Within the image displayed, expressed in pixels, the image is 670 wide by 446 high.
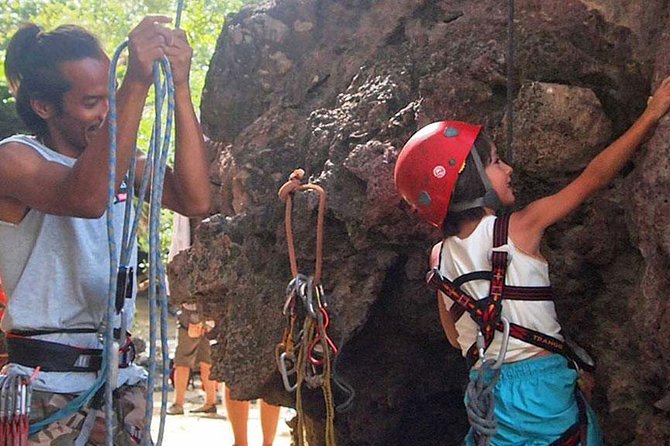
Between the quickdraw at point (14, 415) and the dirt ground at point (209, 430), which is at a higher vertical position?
the quickdraw at point (14, 415)

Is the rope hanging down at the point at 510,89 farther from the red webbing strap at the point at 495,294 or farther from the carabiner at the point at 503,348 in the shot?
the carabiner at the point at 503,348

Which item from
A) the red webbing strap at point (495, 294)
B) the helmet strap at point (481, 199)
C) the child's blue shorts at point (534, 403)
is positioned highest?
the helmet strap at point (481, 199)

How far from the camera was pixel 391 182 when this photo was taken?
3211mm

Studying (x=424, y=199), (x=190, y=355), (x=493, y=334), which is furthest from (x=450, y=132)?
(x=190, y=355)

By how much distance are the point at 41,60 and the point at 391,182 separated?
1.40 metres

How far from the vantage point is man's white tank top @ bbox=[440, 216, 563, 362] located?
2.46 m

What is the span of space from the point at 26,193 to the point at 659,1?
2.06 metres

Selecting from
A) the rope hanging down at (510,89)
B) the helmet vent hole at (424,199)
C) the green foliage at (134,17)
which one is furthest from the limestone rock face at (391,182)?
the green foliage at (134,17)

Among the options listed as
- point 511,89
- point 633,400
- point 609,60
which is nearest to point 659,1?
point 609,60

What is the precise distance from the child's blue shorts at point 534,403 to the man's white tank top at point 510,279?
1.8 inches

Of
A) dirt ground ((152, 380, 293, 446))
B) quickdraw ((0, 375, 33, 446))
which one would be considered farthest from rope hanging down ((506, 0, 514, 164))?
dirt ground ((152, 380, 293, 446))

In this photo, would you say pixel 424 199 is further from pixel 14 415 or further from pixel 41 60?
pixel 14 415

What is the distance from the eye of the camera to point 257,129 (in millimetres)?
4004

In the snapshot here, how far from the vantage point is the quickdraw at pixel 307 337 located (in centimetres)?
294
